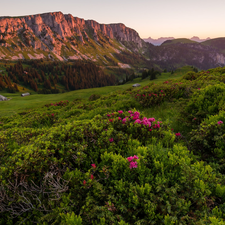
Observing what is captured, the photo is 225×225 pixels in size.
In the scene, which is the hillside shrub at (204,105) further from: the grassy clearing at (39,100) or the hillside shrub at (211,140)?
the grassy clearing at (39,100)

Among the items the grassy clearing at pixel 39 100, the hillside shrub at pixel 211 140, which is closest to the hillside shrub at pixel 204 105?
the hillside shrub at pixel 211 140

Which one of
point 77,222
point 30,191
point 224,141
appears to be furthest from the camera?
point 224,141

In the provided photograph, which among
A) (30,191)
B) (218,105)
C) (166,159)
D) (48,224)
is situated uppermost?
(218,105)

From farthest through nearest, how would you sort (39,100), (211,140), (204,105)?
(39,100), (204,105), (211,140)

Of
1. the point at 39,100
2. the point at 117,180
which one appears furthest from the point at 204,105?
the point at 39,100

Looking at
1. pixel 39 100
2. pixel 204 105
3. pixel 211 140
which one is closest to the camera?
pixel 211 140

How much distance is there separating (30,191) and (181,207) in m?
3.19

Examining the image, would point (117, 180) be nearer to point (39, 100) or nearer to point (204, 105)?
point (204, 105)

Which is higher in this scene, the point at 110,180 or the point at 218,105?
the point at 218,105

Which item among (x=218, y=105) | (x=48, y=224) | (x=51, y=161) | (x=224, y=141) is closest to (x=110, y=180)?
(x=48, y=224)

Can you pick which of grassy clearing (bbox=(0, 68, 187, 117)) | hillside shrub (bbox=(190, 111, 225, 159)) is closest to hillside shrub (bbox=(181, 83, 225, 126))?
hillside shrub (bbox=(190, 111, 225, 159))

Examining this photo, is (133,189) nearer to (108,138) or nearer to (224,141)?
(108,138)

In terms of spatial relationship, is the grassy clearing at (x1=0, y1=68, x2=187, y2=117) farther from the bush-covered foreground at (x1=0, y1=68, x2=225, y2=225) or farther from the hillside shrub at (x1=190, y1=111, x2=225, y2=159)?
the hillside shrub at (x1=190, y1=111, x2=225, y2=159)

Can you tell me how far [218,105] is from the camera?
18.8 feet
